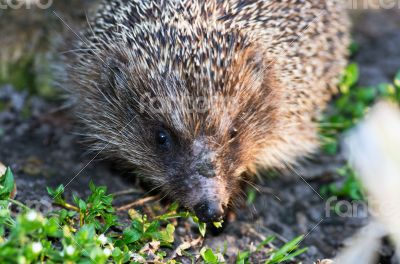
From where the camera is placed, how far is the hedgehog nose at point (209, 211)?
3.81 m

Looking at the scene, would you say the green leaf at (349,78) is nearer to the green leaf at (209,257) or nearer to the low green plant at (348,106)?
the low green plant at (348,106)

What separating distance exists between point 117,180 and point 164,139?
943 millimetres

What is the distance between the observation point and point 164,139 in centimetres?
425

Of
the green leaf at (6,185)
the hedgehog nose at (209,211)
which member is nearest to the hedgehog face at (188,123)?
the hedgehog nose at (209,211)

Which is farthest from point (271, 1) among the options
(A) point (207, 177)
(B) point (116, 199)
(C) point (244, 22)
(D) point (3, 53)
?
(D) point (3, 53)

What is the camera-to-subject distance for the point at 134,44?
14.4 ft

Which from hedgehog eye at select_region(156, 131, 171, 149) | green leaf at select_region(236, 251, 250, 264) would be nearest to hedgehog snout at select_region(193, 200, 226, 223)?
green leaf at select_region(236, 251, 250, 264)

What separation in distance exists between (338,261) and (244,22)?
1.91 m

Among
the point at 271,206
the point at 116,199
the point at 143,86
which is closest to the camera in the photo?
the point at 143,86

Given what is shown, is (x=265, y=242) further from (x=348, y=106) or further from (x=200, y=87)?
(x=348, y=106)

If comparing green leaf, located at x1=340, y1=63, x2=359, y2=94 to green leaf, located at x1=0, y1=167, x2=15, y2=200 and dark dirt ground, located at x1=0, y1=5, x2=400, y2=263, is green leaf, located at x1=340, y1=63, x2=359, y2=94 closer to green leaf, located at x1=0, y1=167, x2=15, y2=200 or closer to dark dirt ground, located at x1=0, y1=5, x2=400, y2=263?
dark dirt ground, located at x1=0, y1=5, x2=400, y2=263

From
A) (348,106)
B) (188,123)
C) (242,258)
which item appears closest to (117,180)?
(188,123)

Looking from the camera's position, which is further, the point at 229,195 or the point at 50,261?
the point at 229,195

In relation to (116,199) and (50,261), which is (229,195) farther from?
(50,261)
